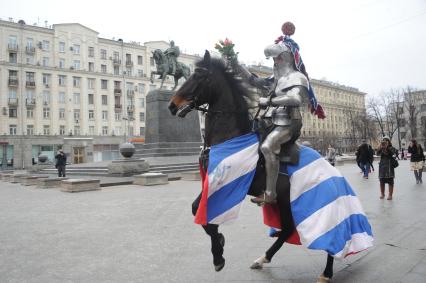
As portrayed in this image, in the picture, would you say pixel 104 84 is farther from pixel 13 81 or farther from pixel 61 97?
pixel 13 81

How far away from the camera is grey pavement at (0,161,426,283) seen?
14.8ft

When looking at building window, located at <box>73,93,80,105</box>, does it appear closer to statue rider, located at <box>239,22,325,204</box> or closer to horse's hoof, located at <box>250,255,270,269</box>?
statue rider, located at <box>239,22,325,204</box>

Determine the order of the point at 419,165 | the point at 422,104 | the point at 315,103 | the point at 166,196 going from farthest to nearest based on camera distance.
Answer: the point at 422,104 → the point at 419,165 → the point at 166,196 → the point at 315,103

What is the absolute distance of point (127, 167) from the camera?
1970 centimetres

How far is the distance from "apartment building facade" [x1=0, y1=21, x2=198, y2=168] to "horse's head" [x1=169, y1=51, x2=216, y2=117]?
188 feet

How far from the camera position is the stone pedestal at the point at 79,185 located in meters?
15.1

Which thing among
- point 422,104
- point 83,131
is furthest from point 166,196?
point 422,104

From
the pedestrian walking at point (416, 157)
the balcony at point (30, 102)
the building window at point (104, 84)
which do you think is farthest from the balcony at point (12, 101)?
the pedestrian walking at point (416, 157)

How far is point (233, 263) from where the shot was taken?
16.3 ft

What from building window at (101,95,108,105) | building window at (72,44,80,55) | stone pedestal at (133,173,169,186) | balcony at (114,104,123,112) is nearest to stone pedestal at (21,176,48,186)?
stone pedestal at (133,173,169,186)

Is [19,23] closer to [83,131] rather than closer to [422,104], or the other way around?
[83,131]

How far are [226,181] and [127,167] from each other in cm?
1630

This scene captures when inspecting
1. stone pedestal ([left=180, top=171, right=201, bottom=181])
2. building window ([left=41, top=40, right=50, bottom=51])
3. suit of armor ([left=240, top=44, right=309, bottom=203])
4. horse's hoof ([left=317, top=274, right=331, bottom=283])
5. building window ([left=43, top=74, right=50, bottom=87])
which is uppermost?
building window ([left=41, top=40, right=50, bottom=51])

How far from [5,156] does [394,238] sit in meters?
57.7
